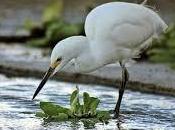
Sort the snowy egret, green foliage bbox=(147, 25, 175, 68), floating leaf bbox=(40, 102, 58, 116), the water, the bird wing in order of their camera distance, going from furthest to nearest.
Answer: green foliage bbox=(147, 25, 175, 68)
the bird wing
the snowy egret
floating leaf bbox=(40, 102, 58, 116)
the water

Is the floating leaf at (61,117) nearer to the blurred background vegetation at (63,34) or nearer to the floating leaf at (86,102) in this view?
the floating leaf at (86,102)

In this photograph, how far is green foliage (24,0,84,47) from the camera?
12219 millimetres

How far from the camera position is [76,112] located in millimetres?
6754

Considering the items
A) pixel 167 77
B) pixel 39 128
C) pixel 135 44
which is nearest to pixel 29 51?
pixel 167 77

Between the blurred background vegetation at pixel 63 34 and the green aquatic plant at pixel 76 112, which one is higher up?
the blurred background vegetation at pixel 63 34

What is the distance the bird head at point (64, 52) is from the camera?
664cm

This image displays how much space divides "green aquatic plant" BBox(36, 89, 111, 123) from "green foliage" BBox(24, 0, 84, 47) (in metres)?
5.38

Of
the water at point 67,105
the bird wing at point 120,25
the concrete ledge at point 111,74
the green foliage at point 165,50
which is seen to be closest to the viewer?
the water at point 67,105

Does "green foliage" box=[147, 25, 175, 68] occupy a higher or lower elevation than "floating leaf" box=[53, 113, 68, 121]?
higher

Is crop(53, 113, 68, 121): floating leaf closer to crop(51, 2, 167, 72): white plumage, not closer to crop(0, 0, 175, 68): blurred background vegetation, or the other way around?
crop(51, 2, 167, 72): white plumage

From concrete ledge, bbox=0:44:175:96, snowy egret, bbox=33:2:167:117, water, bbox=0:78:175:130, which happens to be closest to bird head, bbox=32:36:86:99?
snowy egret, bbox=33:2:167:117

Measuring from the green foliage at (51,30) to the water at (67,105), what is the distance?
121 inches

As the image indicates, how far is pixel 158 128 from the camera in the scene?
6.32m

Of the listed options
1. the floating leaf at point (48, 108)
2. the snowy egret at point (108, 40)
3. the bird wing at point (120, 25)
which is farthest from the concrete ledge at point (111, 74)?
the floating leaf at point (48, 108)
